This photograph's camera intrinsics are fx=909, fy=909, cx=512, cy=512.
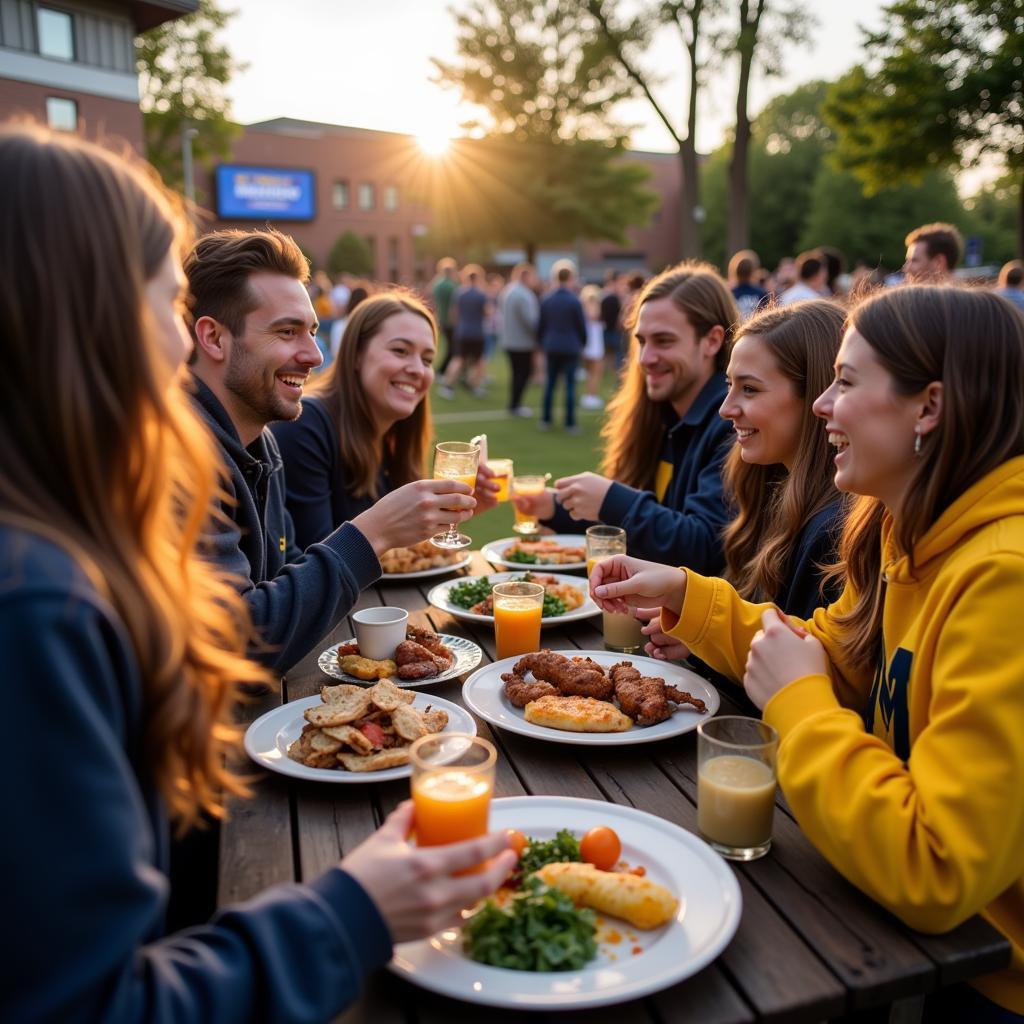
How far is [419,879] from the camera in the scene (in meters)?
1.31

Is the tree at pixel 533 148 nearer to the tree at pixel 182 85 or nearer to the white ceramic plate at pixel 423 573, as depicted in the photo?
the tree at pixel 182 85

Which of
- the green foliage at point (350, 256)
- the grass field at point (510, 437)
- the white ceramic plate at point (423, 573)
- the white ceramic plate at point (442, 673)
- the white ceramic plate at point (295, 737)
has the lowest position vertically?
the grass field at point (510, 437)

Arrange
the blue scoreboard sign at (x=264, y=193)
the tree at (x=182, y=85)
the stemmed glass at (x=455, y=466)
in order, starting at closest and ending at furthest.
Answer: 1. the stemmed glass at (x=455, y=466)
2. the tree at (x=182, y=85)
3. the blue scoreboard sign at (x=264, y=193)

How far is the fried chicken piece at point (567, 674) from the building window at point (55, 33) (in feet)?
83.8

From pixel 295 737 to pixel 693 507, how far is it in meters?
2.12

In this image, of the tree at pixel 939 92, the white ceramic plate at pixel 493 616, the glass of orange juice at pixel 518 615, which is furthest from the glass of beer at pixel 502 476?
the tree at pixel 939 92

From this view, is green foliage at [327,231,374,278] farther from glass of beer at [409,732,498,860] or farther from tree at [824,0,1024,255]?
glass of beer at [409,732,498,860]

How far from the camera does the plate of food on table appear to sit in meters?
2.52

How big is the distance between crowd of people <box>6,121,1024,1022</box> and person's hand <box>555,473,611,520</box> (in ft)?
1.98

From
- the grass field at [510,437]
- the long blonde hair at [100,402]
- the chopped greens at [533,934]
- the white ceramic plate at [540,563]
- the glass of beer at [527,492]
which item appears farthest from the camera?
the grass field at [510,437]

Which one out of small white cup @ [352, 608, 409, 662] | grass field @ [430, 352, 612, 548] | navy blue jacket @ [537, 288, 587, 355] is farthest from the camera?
navy blue jacket @ [537, 288, 587, 355]

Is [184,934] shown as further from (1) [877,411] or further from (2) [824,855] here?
(1) [877,411]

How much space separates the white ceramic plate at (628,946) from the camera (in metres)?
1.33

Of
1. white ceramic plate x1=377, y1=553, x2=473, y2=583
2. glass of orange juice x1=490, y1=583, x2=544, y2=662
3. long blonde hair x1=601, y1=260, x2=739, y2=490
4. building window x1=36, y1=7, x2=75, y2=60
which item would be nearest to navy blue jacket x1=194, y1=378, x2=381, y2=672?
glass of orange juice x1=490, y1=583, x2=544, y2=662
